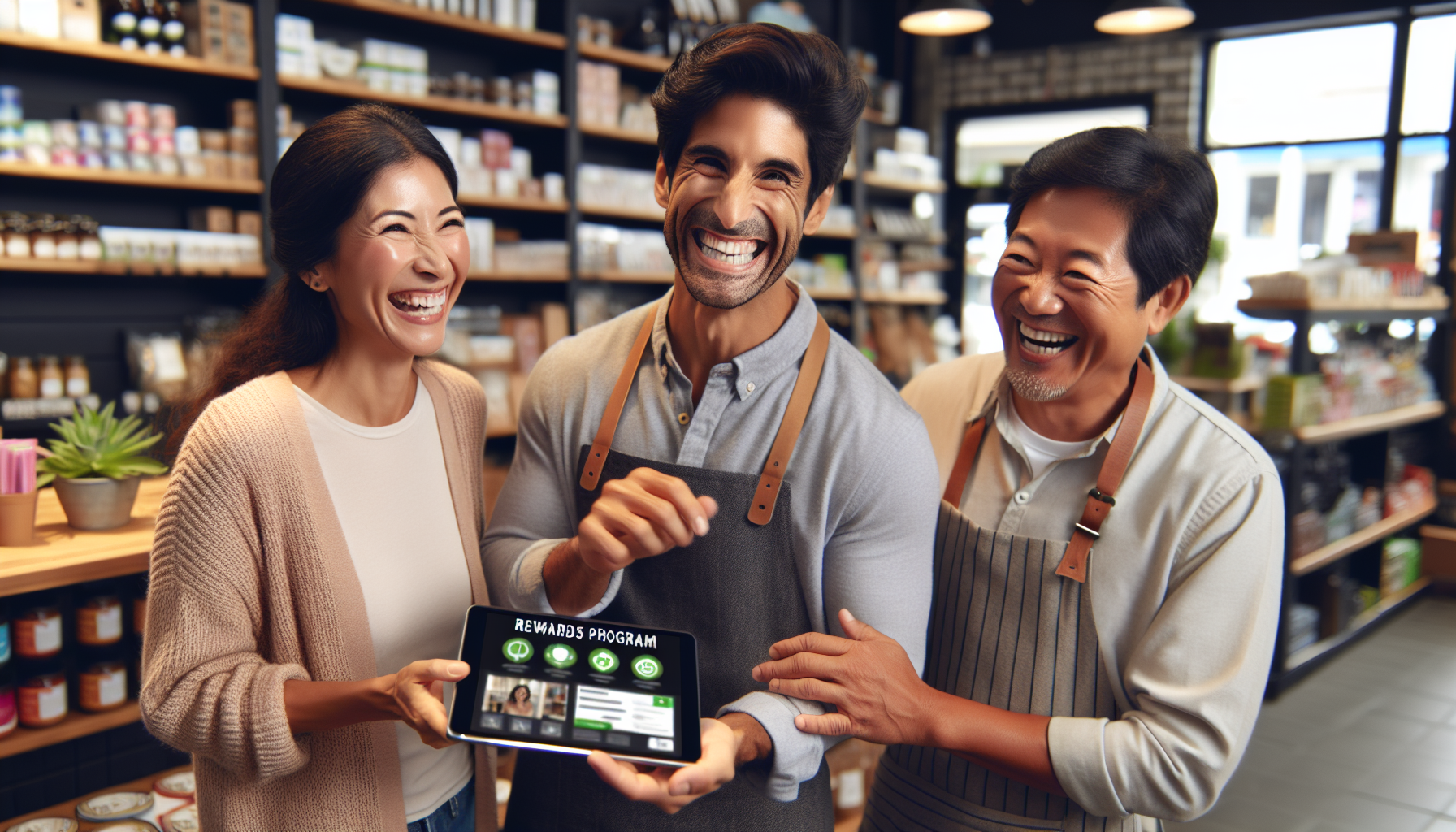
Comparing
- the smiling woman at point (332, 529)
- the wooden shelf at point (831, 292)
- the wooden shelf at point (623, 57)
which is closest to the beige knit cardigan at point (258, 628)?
the smiling woman at point (332, 529)

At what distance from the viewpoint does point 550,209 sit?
185 inches

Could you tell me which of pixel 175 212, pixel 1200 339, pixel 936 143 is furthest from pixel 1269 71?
pixel 175 212

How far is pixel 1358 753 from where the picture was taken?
3.80 metres

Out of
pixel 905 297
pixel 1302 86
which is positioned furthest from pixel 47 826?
pixel 1302 86

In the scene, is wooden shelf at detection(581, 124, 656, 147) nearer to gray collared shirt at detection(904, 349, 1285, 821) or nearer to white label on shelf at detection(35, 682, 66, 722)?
white label on shelf at detection(35, 682, 66, 722)

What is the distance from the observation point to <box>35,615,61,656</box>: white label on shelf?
216 centimetres

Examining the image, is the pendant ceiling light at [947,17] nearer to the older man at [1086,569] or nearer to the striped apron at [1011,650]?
the older man at [1086,569]

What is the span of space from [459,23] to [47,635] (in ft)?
10.3

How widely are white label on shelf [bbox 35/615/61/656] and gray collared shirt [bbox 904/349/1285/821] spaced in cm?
220

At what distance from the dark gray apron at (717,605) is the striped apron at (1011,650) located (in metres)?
0.27

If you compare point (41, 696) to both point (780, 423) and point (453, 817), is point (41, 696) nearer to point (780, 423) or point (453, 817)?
point (453, 817)

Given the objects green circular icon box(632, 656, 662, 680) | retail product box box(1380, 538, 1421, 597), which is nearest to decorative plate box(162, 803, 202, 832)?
green circular icon box(632, 656, 662, 680)

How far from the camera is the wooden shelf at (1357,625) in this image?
4.54 metres

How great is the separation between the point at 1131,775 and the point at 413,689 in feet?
3.06
